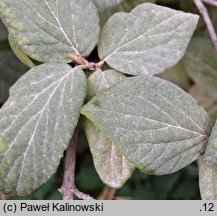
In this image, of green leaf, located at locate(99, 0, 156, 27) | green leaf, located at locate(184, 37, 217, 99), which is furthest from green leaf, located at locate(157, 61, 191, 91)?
green leaf, located at locate(99, 0, 156, 27)

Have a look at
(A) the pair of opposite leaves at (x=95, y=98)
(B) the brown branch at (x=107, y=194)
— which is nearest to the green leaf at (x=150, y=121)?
(A) the pair of opposite leaves at (x=95, y=98)

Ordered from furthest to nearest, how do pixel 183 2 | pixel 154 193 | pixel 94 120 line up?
1. pixel 154 193
2. pixel 183 2
3. pixel 94 120

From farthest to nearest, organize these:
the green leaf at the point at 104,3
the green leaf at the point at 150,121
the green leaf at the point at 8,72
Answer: the green leaf at the point at 8,72, the green leaf at the point at 104,3, the green leaf at the point at 150,121

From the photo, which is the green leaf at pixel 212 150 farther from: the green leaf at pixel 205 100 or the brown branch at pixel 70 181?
the green leaf at pixel 205 100

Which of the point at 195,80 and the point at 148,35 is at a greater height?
the point at 148,35

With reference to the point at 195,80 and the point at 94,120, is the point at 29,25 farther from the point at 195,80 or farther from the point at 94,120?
the point at 195,80

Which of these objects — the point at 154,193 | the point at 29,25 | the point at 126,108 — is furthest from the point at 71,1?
the point at 154,193
